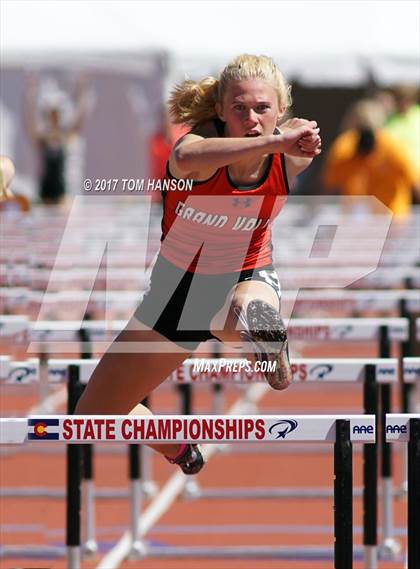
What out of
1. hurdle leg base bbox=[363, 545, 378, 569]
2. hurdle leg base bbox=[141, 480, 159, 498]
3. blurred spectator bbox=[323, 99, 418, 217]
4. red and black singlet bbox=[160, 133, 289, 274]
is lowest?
hurdle leg base bbox=[363, 545, 378, 569]

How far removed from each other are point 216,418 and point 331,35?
14.1 meters

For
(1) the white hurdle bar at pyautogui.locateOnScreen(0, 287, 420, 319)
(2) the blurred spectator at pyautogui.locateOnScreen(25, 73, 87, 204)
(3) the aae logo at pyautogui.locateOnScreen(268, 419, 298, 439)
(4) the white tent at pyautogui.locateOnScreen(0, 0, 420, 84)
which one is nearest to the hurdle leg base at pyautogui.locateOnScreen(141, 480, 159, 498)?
(1) the white hurdle bar at pyautogui.locateOnScreen(0, 287, 420, 319)

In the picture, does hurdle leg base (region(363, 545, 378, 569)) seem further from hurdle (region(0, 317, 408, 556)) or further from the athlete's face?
the athlete's face

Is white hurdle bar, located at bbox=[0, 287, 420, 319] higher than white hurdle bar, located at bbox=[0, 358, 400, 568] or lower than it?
higher

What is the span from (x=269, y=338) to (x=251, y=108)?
2.53 feet

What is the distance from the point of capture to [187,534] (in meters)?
7.65

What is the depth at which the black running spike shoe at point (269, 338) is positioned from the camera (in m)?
4.79

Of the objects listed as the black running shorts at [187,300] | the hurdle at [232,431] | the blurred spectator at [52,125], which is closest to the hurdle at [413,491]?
the hurdle at [232,431]

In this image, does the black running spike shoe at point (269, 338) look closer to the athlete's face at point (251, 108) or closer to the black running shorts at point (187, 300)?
the black running shorts at point (187, 300)

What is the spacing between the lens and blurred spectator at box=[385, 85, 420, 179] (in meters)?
12.8

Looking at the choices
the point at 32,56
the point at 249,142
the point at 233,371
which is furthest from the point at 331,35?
the point at 249,142

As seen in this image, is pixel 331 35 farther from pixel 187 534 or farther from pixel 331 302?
pixel 187 534

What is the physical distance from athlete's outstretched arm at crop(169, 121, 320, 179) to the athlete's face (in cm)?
8

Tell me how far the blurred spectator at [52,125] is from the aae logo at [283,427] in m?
12.3
